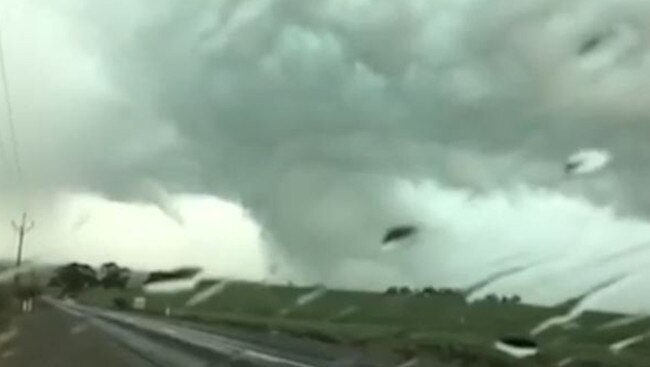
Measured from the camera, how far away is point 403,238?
3834mm

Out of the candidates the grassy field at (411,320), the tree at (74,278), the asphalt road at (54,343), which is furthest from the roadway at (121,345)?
Result: the grassy field at (411,320)

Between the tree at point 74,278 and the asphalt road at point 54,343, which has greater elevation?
the tree at point 74,278

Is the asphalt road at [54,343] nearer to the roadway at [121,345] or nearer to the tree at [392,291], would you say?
the roadway at [121,345]

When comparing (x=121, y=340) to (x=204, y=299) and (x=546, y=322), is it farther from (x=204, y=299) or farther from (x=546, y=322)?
(x=546, y=322)

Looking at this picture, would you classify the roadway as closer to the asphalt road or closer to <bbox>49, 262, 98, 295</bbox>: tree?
the asphalt road

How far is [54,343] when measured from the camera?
4.46 metres

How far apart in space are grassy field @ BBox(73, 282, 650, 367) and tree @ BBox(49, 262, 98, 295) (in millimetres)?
61

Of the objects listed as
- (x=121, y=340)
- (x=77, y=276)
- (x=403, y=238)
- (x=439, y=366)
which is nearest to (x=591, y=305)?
(x=403, y=238)

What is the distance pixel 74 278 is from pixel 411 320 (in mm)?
1067

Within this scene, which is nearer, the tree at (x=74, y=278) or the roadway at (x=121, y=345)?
the tree at (x=74, y=278)

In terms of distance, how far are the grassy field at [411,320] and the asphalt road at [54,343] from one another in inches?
9.4

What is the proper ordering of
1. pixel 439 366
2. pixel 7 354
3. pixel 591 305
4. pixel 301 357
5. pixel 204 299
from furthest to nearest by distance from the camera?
pixel 301 357
pixel 439 366
pixel 7 354
pixel 204 299
pixel 591 305

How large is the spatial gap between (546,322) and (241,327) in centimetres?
111

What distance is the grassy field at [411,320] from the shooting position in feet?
12.5
